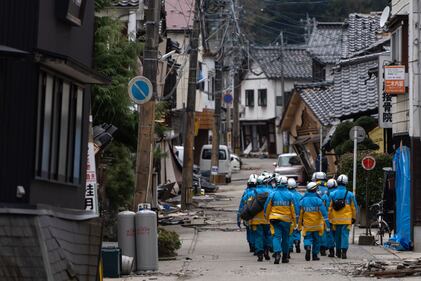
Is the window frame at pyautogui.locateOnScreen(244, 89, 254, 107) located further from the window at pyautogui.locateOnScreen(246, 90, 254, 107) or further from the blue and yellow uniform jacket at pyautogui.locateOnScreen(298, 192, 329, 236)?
the blue and yellow uniform jacket at pyautogui.locateOnScreen(298, 192, 329, 236)

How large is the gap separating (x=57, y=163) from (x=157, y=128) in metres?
13.0

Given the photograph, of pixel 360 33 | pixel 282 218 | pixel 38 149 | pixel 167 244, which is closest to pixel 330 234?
pixel 282 218

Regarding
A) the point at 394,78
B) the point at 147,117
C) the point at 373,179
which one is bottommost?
the point at 373,179

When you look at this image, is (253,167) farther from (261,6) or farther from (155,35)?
(155,35)

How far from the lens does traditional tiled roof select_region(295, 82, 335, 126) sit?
153ft

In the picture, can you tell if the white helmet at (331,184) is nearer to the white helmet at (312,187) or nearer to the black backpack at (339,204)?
the black backpack at (339,204)

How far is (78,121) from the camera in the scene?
14.5 metres

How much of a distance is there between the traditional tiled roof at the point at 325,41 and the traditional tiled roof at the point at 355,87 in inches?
1092

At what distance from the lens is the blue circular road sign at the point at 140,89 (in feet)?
57.4

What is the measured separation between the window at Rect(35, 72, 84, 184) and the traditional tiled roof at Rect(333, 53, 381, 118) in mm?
19689

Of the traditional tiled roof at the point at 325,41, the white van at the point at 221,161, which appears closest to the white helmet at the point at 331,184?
the white van at the point at 221,161

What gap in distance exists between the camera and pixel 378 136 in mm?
32250

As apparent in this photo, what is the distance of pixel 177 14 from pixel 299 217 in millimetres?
33162

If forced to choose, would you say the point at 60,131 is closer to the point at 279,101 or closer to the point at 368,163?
the point at 368,163
